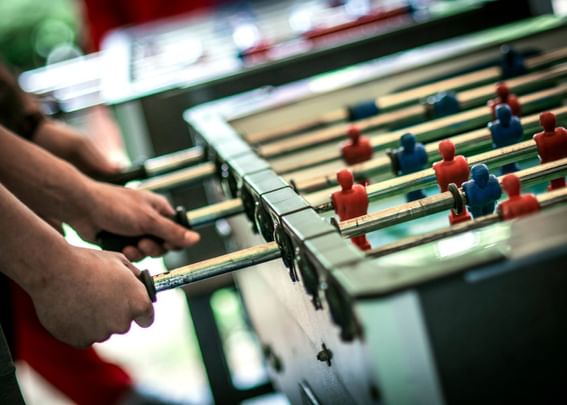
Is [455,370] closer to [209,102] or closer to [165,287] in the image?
[165,287]

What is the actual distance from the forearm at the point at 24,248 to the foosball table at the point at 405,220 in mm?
155

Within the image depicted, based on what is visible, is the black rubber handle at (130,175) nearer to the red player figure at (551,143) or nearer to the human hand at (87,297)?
the human hand at (87,297)

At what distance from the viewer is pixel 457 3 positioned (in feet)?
8.68

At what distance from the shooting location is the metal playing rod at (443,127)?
1752 millimetres

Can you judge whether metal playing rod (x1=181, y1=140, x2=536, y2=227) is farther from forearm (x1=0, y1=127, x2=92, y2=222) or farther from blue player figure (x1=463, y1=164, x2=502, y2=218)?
forearm (x1=0, y1=127, x2=92, y2=222)

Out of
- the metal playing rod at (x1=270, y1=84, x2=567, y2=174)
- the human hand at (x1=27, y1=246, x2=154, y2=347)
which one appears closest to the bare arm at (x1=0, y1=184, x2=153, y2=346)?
the human hand at (x1=27, y1=246, x2=154, y2=347)

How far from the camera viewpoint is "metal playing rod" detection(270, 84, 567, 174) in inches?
69.0

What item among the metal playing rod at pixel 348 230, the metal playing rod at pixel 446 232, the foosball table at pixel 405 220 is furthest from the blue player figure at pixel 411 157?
the metal playing rod at pixel 446 232

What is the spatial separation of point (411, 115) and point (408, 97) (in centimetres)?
9

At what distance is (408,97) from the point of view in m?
2.01

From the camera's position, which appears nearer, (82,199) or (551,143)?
(551,143)

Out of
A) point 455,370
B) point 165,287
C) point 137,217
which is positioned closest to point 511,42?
point 137,217

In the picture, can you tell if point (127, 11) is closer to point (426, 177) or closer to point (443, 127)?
point (443, 127)

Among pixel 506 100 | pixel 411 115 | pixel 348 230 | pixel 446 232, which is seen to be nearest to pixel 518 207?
pixel 446 232
